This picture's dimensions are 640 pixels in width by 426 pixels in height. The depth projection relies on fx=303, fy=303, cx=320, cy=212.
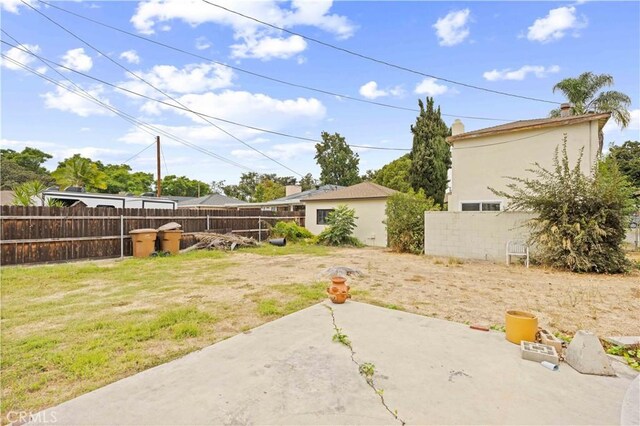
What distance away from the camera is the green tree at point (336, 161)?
1491 inches

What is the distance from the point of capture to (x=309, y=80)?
13844mm

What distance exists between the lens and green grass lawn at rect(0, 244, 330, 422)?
8.81ft

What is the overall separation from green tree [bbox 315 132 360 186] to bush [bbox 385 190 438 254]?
82.9 ft

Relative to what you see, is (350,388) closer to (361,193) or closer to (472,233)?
(472,233)

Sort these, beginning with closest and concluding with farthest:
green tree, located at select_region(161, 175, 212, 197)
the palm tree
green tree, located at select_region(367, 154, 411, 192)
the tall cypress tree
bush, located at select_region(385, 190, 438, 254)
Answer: bush, located at select_region(385, 190, 438, 254)
the tall cypress tree
the palm tree
green tree, located at select_region(367, 154, 411, 192)
green tree, located at select_region(161, 175, 212, 197)

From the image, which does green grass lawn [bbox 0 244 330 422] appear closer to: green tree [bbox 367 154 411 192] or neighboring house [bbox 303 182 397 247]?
neighboring house [bbox 303 182 397 247]

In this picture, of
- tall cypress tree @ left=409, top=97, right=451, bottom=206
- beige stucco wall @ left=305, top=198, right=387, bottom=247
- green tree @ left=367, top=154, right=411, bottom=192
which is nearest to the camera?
beige stucco wall @ left=305, top=198, right=387, bottom=247

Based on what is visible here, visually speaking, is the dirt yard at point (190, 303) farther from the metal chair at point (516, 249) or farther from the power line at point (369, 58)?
the power line at point (369, 58)

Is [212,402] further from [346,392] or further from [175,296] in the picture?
[175,296]

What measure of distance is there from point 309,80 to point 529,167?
384 inches

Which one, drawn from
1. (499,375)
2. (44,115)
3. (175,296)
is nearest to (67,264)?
(175,296)

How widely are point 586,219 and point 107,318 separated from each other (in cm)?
1085

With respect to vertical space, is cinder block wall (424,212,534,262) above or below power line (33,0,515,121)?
below
